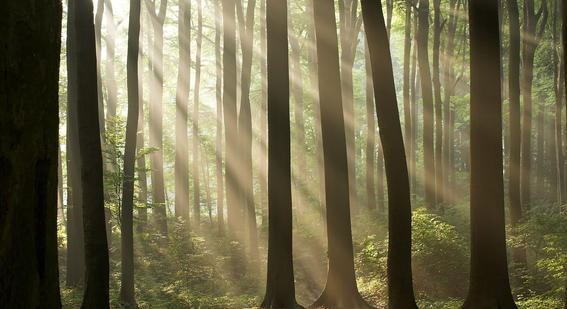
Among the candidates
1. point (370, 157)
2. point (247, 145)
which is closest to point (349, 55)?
point (370, 157)

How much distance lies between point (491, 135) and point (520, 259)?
7018mm

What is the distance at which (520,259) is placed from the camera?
561 inches

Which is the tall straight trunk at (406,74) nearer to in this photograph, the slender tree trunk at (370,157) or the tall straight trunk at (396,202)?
the slender tree trunk at (370,157)

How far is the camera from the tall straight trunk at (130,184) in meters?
14.4

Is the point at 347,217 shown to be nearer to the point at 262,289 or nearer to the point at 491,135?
the point at 491,135

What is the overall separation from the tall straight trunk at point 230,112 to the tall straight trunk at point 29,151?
17837mm

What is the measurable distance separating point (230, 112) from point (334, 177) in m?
10.2

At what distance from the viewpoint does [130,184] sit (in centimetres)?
1435

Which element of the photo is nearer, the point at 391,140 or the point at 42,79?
the point at 42,79

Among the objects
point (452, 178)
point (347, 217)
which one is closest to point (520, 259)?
point (347, 217)

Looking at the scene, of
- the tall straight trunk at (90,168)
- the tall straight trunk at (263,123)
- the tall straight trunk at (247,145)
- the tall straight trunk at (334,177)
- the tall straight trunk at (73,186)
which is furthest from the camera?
the tall straight trunk at (263,123)

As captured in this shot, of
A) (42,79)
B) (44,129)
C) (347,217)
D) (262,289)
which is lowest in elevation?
(262,289)

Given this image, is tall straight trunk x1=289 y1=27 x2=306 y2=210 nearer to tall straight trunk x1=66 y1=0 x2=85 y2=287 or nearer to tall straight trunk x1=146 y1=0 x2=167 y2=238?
tall straight trunk x1=146 y1=0 x2=167 y2=238

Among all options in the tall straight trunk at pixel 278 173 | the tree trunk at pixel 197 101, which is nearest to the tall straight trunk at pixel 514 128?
the tall straight trunk at pixel 278 173
